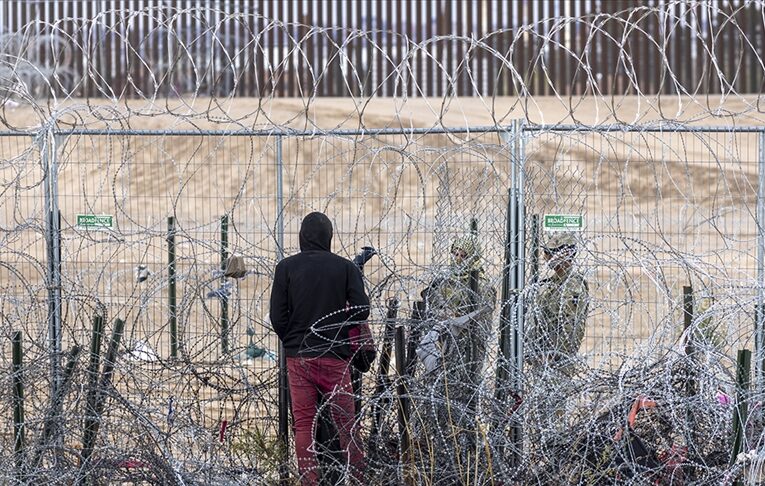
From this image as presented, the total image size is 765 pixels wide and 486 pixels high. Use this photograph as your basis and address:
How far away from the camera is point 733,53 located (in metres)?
29.6

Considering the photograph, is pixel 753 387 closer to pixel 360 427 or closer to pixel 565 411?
pixel 565 411

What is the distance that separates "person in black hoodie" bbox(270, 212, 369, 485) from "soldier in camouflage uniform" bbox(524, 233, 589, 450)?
92 cm

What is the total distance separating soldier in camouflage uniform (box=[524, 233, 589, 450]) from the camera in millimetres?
6293

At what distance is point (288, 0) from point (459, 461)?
24.8 m

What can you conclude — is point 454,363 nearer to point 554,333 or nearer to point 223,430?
point 554,333

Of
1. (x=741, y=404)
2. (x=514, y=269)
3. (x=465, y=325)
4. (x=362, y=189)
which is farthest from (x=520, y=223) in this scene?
(x=362, y=189)

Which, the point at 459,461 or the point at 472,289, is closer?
the point at 459,461

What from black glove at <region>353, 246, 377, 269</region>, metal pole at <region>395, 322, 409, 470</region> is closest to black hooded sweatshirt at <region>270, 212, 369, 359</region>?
metal pole at <region>395, 322, 409, 470</region>

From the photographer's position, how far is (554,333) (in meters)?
7.15

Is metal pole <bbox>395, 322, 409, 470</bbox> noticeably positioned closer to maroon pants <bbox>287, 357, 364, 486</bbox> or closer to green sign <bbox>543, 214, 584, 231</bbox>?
maroon pants <bbox>287, 357, 364, 486</bbox>

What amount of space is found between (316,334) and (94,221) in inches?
66.9

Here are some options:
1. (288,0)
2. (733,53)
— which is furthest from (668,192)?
(288,0)

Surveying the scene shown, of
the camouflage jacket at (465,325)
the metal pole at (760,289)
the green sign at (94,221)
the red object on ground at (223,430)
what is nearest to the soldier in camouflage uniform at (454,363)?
the camouflage jacket at (465,325)

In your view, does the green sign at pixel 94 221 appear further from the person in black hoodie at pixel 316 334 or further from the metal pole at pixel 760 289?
the metal pole at pixel 760 289
